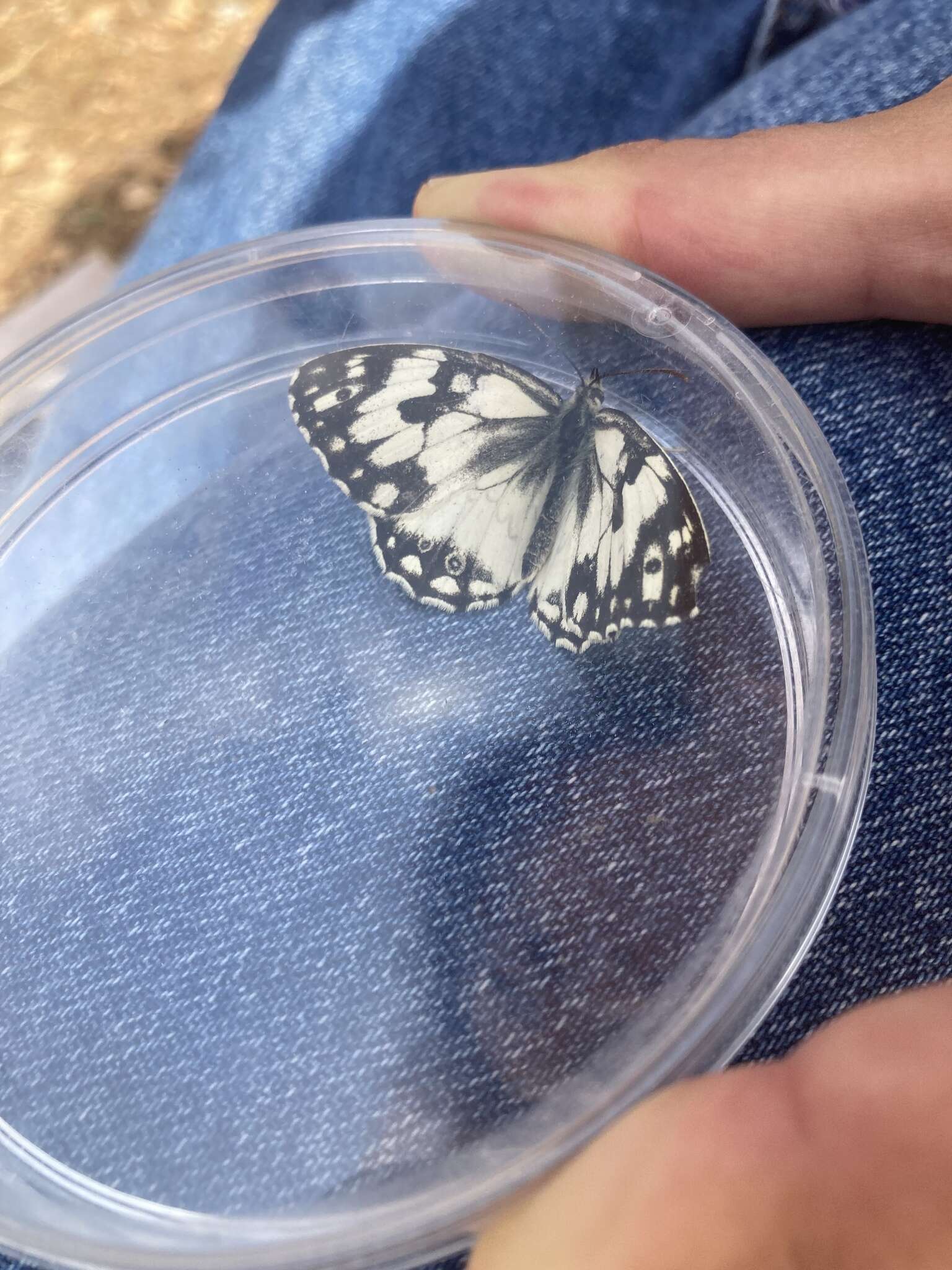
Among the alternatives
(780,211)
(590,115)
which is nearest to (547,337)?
(780,211)

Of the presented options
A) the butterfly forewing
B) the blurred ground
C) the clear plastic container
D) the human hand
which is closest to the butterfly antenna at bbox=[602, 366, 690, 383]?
the clear plastic container

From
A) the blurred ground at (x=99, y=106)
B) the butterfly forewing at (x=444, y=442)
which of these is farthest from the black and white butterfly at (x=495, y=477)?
the blurred ground at (x=99, y=106)

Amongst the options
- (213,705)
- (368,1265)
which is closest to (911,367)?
(213,705)

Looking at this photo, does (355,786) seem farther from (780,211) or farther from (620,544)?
(780,211)

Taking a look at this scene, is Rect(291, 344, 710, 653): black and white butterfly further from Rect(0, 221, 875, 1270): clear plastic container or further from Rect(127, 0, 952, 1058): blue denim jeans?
Rect(127, 0, 952, 1058): blue denim jeans

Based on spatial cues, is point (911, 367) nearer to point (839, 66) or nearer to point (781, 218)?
point (781, 218)

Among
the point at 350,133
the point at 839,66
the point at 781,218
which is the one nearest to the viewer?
the point at 781,218
